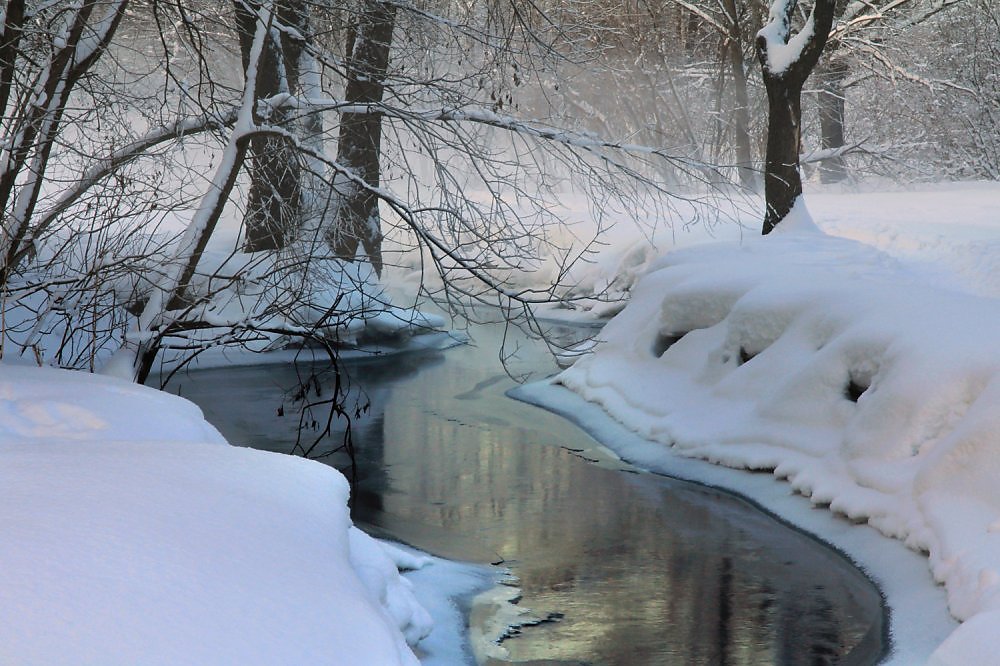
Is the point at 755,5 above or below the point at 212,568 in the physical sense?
above

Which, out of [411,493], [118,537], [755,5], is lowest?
[411,493]

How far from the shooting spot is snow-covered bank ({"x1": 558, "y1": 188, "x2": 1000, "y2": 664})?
6.95 metres

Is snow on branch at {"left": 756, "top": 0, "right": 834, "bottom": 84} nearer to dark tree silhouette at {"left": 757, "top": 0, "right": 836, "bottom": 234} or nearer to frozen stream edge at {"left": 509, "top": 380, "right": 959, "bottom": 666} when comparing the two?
dark tree silhouette at {"left": 757, "top": 0, "right": 836, "bottom": 234}

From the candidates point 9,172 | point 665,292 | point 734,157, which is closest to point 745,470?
point 665,292

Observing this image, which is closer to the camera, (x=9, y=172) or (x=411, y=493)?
(x=9, y=172)

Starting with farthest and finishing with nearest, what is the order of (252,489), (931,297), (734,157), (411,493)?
(734,157) < (931,297) < (411,493) < (252,489)

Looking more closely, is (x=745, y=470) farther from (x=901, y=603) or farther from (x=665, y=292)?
(x=665, y=292)

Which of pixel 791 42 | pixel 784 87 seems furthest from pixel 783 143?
pixel 791 42

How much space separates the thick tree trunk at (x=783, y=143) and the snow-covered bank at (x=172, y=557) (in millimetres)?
10838

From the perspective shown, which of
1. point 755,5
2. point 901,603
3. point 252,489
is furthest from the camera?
point 755,5

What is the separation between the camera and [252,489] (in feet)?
13.3

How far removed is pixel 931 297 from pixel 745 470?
2127 mm

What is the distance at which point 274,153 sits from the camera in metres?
7.94

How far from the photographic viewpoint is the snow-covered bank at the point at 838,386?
695 cm
